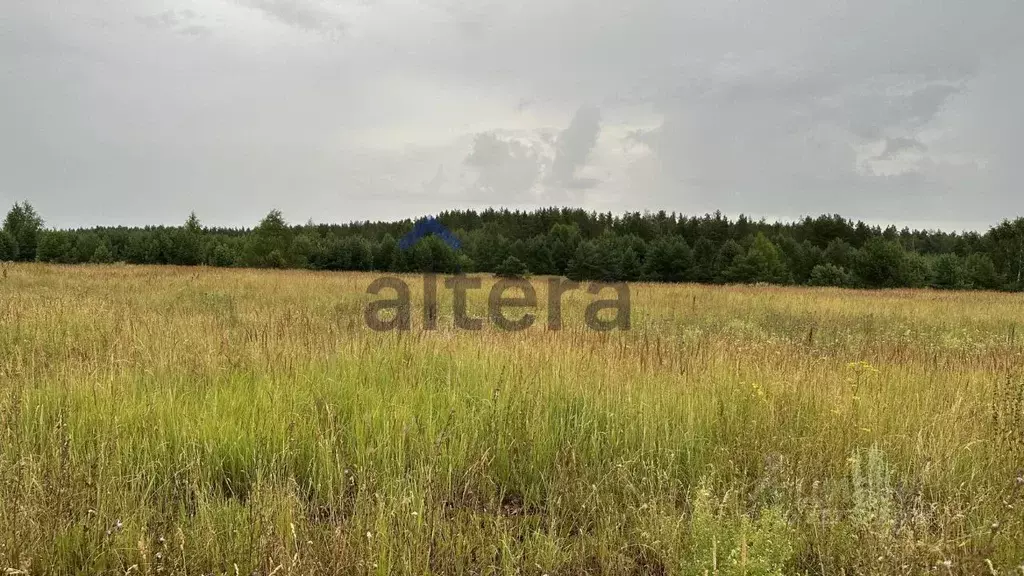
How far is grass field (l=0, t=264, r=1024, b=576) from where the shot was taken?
2098 mm

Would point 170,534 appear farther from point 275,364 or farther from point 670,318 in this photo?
point 670,318

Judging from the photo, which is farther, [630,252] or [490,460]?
[630,252]

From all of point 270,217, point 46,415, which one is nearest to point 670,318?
point 46,415

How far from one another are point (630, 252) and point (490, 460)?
46.9m

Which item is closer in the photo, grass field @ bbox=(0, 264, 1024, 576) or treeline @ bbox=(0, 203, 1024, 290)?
grass field @ bbox=(0, 264, 1024, 576)

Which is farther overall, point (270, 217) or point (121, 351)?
point (270, 217)

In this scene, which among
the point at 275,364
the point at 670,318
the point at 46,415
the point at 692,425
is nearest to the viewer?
the point at 46,415

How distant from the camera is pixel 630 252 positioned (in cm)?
4828

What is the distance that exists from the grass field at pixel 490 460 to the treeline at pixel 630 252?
42671mm

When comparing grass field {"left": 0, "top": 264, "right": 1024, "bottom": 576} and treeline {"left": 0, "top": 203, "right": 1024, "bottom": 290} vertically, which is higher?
treeline {"left": 0, "top": 203, "right": 1024, "bottom": 290}

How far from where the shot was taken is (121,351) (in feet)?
16.0

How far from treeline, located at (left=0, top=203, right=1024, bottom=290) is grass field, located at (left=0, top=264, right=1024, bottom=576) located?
4267 cm

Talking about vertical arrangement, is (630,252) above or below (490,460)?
above

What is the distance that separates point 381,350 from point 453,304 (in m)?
9.18
